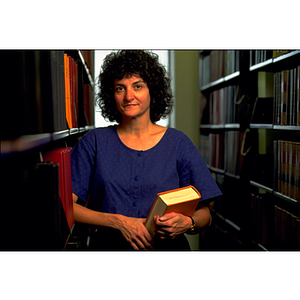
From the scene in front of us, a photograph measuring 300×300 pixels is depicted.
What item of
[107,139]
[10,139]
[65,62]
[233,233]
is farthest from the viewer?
[233,233]

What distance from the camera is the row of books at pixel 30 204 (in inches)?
28.3

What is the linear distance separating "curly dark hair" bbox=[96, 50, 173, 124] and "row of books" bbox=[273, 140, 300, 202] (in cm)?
55

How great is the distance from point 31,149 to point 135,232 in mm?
526

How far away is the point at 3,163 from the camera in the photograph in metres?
0.68

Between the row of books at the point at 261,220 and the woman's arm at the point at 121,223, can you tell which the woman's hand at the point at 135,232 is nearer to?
the woman's arm at the point at 121,223

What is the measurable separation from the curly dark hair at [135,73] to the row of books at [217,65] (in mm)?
739

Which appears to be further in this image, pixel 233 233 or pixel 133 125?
pixel 233 233

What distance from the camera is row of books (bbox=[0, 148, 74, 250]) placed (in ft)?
2.36

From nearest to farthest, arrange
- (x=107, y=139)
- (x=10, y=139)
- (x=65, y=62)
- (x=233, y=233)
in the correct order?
(x=10, y=139)
(x=65, y=62)
(x=107, y=139)
(x=233, y=233)

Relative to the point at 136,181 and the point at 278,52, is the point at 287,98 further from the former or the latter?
the point at 136,181

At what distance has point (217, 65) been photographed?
2084 mm

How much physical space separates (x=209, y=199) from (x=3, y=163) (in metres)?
0.79
